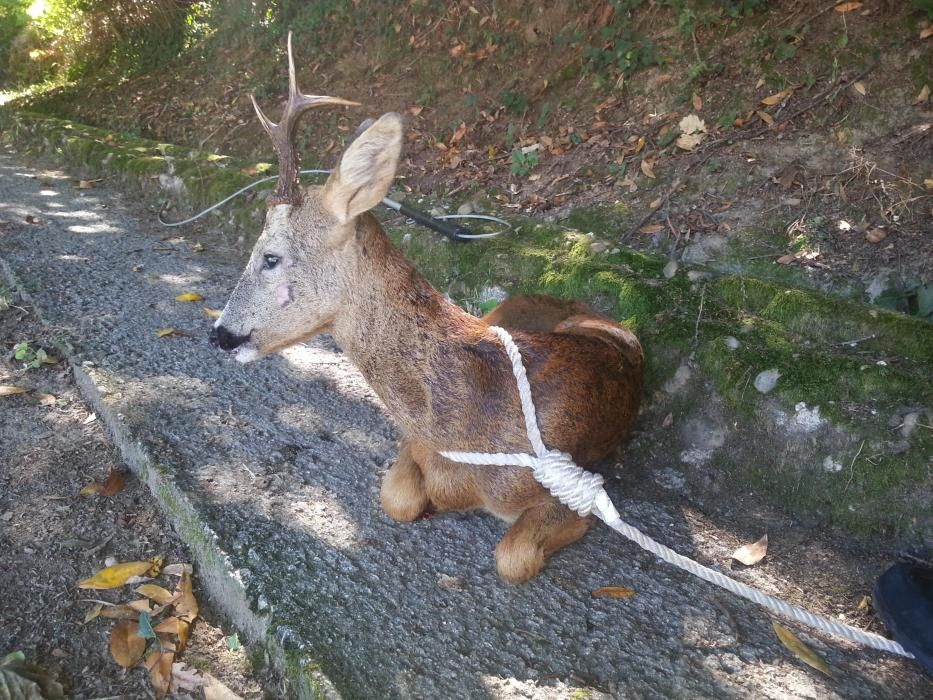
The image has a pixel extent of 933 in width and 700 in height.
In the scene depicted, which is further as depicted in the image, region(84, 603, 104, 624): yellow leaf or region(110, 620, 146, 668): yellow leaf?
region(84, 603, 104, 624): yellow leaf

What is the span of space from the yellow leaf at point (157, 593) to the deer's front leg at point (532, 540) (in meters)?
1.07

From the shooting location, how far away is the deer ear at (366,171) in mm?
2025

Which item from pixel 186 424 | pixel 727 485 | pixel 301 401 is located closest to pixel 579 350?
pixel 727 485

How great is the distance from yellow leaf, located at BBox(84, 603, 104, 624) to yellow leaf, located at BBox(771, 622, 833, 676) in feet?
7.01

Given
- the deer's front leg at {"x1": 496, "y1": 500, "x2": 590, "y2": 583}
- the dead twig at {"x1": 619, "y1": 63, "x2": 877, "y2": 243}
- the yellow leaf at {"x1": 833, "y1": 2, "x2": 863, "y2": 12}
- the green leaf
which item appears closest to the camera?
the green leaf

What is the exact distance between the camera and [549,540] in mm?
2311

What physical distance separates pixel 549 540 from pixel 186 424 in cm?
166

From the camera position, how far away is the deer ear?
79.7 inches

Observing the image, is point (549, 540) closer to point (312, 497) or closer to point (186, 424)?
point (312, 497)

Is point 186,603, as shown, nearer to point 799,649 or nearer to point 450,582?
point 450,582

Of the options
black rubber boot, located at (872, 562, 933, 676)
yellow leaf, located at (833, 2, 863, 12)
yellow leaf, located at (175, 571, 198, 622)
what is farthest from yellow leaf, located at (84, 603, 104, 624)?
yellow leaf, located at (833, 2, 863, 12)

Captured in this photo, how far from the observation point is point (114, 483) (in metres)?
2.65

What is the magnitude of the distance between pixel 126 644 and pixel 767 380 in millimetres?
2446

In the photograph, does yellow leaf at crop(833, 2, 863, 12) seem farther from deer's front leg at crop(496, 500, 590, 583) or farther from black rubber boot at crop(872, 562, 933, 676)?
deer's front leg at crop(496, 500, 590, 583)
